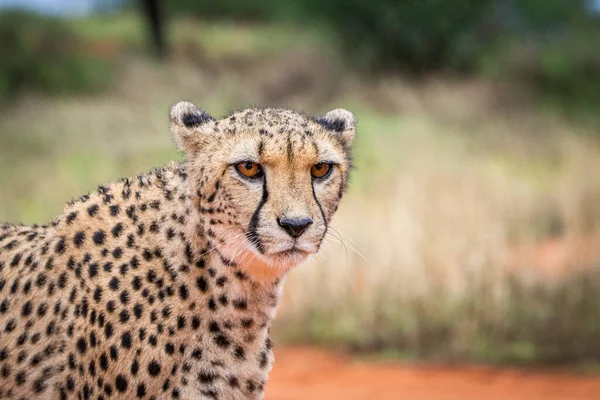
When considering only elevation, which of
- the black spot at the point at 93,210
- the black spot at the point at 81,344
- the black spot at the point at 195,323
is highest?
the black spot at the point at 93,210

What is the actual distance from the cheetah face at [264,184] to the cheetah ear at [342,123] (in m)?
0.23

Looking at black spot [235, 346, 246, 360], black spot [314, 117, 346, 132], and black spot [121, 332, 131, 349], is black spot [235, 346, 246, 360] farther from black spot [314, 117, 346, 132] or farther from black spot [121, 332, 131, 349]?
black spot [314, 117, 346, 132]

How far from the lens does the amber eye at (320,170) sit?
8.94 ft

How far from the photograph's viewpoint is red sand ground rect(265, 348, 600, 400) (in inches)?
209

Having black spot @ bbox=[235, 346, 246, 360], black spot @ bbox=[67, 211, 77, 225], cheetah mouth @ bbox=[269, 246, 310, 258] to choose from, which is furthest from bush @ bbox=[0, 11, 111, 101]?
cheetah mouth @ bbox=[269, 246, 310, 258]

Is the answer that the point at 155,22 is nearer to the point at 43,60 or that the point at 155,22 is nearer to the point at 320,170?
the point at 43,60

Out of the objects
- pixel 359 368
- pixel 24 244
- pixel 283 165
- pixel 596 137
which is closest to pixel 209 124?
pixel 283 165

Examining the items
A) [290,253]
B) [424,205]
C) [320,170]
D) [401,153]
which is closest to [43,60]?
[401,153]

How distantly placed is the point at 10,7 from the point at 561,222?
1690cm

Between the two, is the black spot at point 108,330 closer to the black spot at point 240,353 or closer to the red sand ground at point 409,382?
the black spot at point 240,353

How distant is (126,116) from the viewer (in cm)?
1336

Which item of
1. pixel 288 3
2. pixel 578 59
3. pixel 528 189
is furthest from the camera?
pixel 288 3

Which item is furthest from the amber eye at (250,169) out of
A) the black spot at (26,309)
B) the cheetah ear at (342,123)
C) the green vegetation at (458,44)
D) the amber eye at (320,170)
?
the green vegetation at (458,44)

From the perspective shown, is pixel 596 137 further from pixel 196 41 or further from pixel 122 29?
pixel 122 29
